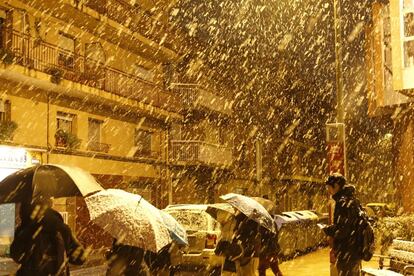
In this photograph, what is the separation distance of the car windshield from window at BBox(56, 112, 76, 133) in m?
10.1

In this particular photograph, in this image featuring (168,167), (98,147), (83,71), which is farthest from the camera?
(168,167)

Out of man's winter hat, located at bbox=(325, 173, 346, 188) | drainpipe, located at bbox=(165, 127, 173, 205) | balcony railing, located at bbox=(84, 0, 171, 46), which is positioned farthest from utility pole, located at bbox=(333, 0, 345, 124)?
drainpipe, located at bbox=(165, 127, 173, 205)

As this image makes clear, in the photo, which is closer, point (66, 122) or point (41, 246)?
point (41, 246)

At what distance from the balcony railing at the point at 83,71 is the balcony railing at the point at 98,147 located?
2.16 m

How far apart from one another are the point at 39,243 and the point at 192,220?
9.00 m

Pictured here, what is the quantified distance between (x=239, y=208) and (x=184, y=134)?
27.2 m

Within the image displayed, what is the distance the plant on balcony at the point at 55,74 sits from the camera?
21797mm

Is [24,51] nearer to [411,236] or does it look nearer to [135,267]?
[411,236]

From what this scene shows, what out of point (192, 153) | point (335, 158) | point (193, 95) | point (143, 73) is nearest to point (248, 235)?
point (335, 158)

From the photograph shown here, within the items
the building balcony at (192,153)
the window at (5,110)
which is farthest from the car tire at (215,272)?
the building balcony at (192,153)

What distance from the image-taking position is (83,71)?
2516 centimetres

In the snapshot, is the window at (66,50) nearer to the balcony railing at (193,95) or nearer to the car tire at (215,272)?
the balcony railing at (193,95)

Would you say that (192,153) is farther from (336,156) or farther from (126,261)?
(126,261)

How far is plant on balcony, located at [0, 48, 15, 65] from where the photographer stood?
64.5ft
